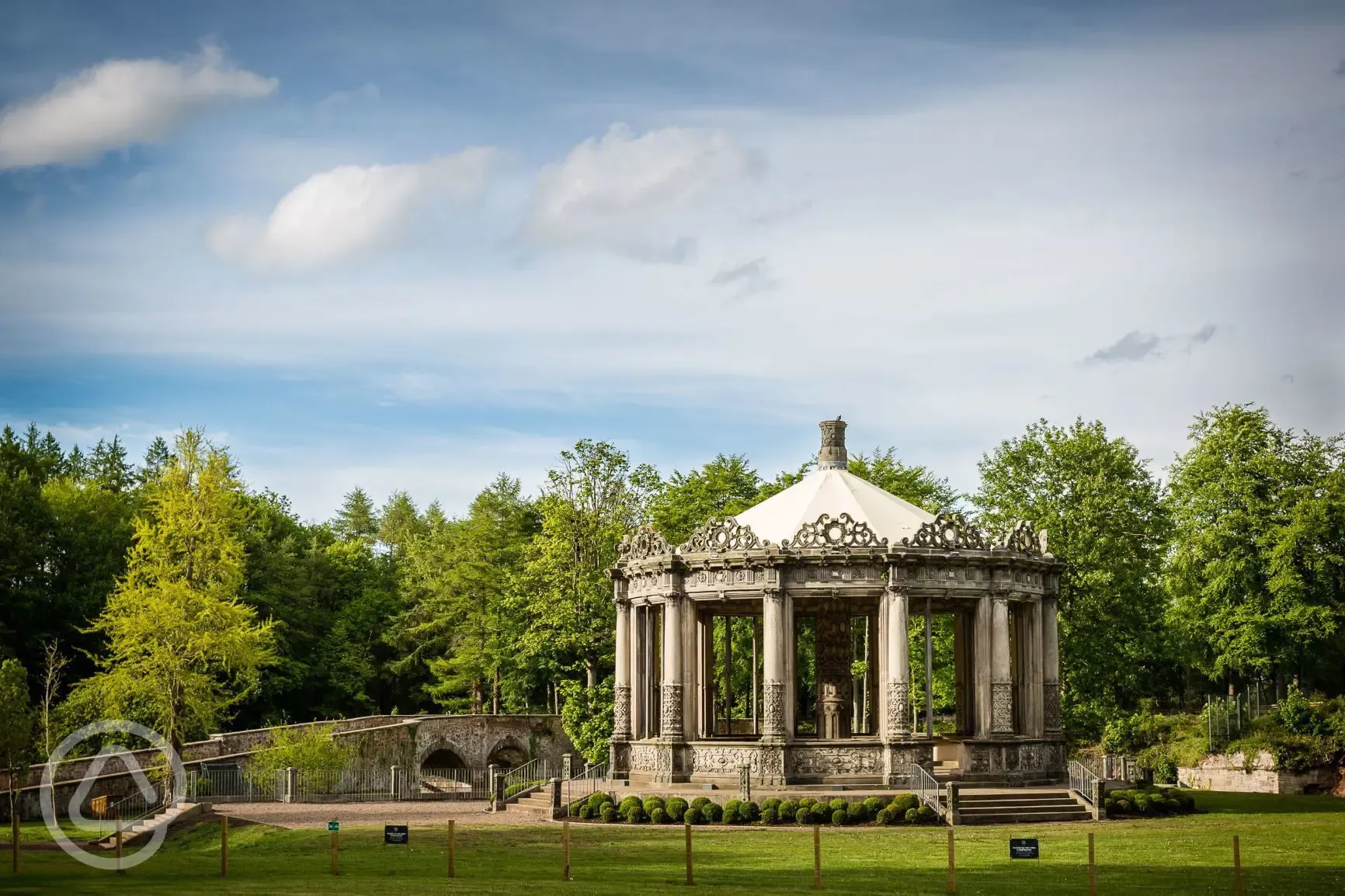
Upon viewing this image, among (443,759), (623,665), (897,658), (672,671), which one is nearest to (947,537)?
(897,658)

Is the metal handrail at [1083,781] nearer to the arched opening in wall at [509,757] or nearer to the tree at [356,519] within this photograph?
the arched opening in wall at [509,757]

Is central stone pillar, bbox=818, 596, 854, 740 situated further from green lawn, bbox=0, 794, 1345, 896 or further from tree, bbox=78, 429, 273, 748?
tree, bbox=78, 429, 273, 748

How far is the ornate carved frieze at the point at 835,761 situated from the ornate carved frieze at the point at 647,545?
21.4 ft

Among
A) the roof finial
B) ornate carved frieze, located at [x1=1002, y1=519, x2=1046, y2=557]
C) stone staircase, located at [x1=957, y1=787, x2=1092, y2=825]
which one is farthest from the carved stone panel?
the roof finial

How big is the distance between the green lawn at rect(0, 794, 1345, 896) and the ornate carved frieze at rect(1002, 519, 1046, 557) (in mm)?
8277

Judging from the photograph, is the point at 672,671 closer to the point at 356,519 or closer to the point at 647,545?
the point at 647,545

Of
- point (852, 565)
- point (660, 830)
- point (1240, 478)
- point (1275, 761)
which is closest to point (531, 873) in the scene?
point (660, 830)

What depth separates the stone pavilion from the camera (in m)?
39.3

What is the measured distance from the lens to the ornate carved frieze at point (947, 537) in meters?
39.9

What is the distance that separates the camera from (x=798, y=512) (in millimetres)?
42562

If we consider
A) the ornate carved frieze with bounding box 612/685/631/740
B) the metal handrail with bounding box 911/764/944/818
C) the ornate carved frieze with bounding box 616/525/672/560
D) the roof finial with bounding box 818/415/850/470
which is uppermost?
the roof finial with bounding box 818/415/850/470

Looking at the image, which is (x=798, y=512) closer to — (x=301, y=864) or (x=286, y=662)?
(x=301, y=864)

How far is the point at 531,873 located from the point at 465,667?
153 ft

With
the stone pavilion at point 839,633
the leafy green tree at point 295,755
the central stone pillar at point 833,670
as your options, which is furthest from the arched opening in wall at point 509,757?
the central stone pillar at point 833,670
